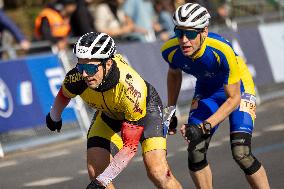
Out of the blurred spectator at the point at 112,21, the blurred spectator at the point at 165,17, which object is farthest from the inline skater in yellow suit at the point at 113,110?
the blurred spectator at the point at 165,17

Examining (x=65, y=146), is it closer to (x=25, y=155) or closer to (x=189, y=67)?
(x=25, y=155)

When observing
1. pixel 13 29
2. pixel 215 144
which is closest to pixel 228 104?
pixel 215 144

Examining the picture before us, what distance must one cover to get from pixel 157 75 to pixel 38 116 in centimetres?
270

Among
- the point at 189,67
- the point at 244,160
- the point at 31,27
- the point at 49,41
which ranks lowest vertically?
the point at 31,27

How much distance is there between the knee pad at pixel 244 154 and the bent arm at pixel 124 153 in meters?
1.08

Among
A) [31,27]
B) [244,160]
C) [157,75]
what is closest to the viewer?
[244,160]

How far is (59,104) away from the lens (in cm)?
834

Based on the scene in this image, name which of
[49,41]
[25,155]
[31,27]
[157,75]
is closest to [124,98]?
[25,155]

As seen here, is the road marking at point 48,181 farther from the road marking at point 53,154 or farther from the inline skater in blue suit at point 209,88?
the inline skater in blue suit at point 209,88

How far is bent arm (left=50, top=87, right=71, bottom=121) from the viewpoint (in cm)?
828

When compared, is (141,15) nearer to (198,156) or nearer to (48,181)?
(48,181)

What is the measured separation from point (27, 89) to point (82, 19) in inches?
68.6

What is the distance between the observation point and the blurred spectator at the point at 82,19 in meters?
15.1

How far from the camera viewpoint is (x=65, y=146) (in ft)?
46.3
